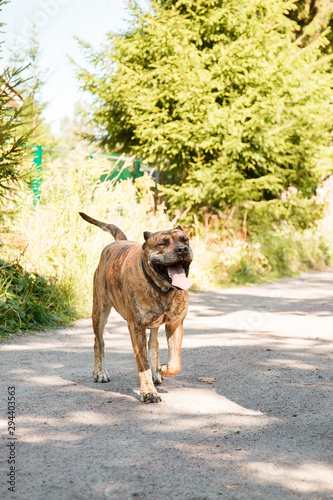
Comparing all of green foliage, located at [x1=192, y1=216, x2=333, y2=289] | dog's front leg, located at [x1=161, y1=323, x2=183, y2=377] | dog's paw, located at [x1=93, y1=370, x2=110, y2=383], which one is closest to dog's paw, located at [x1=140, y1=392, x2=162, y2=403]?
dog's front leg, located at [x1=161, y1=323, x2=183, y2=377]

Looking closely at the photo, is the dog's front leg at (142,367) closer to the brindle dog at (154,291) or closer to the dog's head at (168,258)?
the brindle dog at (154,291)

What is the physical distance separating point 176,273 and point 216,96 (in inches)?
421

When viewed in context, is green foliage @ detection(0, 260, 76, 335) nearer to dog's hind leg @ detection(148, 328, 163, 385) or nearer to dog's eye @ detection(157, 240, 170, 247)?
dog's hind leg @ detection(148, 328, 163, 385)

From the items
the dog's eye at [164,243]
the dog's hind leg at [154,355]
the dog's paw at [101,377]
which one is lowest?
the dog's paw at [101,377]

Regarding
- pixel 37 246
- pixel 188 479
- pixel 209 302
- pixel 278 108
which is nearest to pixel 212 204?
pixel 278 108

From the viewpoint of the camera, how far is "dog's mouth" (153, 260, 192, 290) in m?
4.20

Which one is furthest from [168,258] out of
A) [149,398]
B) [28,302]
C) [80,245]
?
[80,245]

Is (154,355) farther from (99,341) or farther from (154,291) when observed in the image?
(154,291)

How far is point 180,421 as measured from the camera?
4031mm

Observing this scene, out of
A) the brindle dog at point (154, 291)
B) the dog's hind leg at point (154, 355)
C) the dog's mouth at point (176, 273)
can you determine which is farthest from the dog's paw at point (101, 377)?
the dog's mouth at point (176, 273)

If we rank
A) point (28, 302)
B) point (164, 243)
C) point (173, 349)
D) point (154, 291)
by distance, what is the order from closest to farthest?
1. point (164, 243)
2. point (154, 291)
3. point (173, 349)
4. point (28, 302)

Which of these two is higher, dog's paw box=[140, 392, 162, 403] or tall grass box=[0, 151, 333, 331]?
tall grass box=[0, 151, 333, 331]

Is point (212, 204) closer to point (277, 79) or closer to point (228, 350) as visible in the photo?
point (277, 79)

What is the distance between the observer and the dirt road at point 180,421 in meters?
2.99
